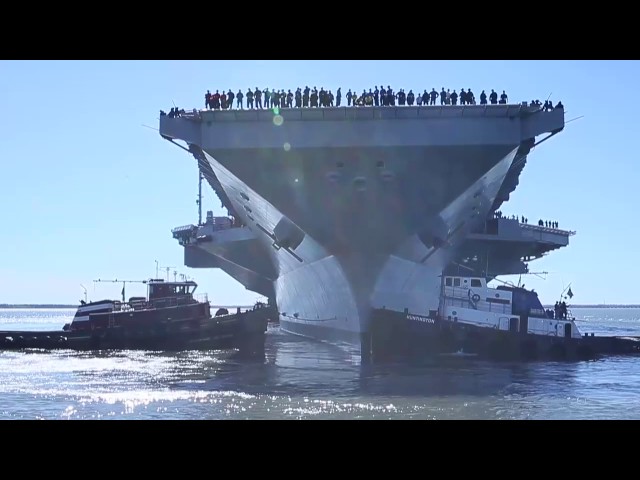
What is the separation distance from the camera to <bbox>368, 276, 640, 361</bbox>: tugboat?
24.1m

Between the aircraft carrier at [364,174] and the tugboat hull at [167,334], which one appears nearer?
the aircraft carrier at [364,174]

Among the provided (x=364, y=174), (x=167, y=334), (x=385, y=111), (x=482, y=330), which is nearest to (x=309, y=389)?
(x=364, y=174)

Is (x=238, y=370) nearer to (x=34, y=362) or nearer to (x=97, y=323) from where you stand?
(x=34, y=362)

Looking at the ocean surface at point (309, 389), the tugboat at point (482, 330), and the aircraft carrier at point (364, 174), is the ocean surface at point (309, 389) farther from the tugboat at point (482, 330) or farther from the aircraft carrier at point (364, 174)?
the aircraft carrier at point (364, 174)

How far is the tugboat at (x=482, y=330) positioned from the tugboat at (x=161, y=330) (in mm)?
6891

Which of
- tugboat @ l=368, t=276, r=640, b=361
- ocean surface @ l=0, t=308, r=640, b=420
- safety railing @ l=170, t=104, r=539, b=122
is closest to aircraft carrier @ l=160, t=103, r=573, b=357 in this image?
safety railing @ l=170, t=104, r=539, b=122

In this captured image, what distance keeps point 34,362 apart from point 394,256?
13.2 meters

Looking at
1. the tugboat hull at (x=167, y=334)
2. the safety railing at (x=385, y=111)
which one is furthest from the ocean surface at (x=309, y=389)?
the safety railing at (x=385, y=111)

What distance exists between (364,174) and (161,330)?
534 inches

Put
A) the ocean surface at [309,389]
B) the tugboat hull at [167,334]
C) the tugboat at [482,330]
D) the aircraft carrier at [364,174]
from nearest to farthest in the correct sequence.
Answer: the ocean surface at [309,389]
the aircraft carrier at [364,174]
the tugboat at [482,330]
the tugboat hull at [167,334]

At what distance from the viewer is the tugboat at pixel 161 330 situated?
101 ft
